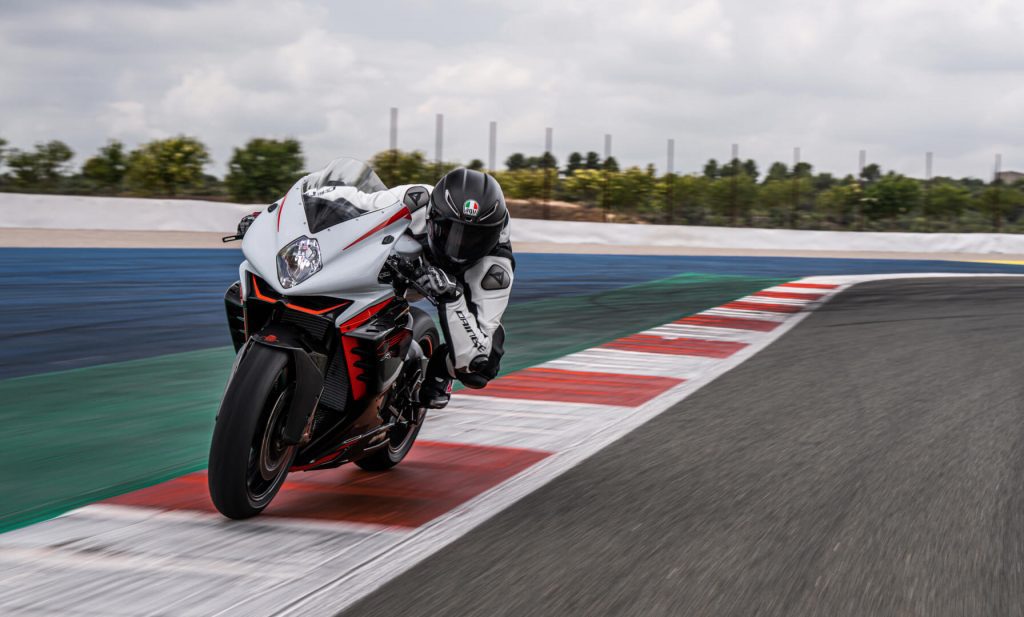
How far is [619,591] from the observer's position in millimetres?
3432

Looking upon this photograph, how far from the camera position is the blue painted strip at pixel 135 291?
28.3ft

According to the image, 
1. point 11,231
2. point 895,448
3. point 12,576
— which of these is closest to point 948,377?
point 895,448

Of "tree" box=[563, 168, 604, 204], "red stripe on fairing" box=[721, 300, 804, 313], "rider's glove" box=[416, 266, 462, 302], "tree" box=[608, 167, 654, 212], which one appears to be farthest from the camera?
"tree" box=[608, 167, 654, 212]

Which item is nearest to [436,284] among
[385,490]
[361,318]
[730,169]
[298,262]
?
[361,318]

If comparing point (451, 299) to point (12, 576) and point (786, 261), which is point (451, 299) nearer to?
point (12, 576)

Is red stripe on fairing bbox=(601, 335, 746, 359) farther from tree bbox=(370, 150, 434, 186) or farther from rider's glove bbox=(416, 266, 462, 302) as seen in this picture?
tree bbox=(370, 150, 434, 186)

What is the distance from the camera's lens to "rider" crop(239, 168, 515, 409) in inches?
179

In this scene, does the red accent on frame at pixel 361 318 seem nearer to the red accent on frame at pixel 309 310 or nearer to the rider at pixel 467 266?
the red accent on frame at pixel 309 310

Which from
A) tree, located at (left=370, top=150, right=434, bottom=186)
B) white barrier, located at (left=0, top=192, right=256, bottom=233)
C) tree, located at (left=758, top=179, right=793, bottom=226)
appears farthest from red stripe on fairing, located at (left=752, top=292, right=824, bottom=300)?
tree, located at (left=758, top=179, right=793, bottom=226)

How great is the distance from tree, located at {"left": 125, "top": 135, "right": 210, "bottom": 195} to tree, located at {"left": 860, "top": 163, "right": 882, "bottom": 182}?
21145 mm

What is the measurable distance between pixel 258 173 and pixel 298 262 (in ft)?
81.6

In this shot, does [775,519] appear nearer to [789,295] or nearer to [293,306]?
[293,306]

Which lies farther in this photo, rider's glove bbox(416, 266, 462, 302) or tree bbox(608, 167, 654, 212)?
A: tree bbox(608, 167, 654, 212)

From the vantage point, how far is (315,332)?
4016 mm
